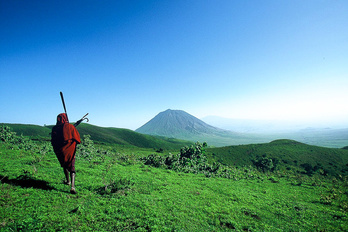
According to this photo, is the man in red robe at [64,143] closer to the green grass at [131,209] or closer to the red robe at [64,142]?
the red robe at [64,142]

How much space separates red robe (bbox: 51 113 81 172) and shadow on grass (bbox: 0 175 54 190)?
1.65 m

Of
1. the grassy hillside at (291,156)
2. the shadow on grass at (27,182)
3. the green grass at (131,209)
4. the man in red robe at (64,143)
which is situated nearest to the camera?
the green grass at (131,209)

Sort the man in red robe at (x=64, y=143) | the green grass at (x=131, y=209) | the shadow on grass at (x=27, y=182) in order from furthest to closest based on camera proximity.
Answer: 1. the man in red robe at (x=64, y=143)
2. the shadow on grass at (x=27, y=182)
3. the green grass at (x=131, y=209)

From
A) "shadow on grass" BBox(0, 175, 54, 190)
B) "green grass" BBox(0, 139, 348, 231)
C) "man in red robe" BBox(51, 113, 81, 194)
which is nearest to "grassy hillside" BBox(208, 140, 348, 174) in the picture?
"green grass" BBox(0, 139, 348, 231)

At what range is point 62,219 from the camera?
6039 millimetres

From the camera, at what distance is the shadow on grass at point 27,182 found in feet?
26.5

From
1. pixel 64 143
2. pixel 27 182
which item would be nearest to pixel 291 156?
pixel 64 143

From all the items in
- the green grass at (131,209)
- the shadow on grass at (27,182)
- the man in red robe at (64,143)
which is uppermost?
the man in red robe at (64,143)

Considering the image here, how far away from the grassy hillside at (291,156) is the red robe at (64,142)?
54657mm

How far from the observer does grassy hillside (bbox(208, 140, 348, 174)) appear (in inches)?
2151

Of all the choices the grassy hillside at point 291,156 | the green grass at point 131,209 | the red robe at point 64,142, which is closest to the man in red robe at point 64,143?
the red robe at point 64,142

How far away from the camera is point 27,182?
843 centimetres

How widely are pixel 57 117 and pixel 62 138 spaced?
1.42 meters

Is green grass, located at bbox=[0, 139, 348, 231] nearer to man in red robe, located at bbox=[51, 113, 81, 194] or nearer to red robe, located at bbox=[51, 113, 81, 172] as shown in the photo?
man in red robe, located at bbox=[51, 113, 81, 194]
